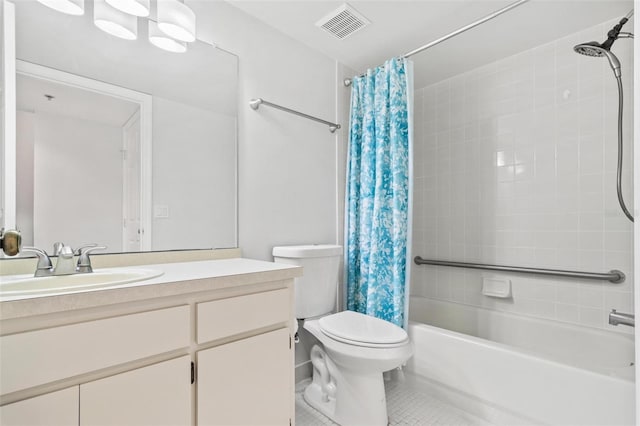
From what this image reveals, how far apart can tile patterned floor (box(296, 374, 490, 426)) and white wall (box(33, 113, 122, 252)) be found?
4.23 ft

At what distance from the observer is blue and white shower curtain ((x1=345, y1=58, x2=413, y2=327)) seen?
77.5 inches

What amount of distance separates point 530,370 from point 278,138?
1.79m

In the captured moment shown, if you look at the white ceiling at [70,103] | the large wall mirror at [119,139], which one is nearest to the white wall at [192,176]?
the large wall mirror at [119,139]

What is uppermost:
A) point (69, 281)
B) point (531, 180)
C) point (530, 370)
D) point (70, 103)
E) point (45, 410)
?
point (70, 103)

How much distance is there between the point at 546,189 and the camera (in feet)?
7.04

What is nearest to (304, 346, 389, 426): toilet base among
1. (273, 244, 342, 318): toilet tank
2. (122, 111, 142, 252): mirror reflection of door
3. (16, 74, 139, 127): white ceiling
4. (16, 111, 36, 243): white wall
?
(273, 244, 342, 318): toilet tank

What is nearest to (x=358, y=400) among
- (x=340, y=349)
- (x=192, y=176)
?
(x=340, y=349)

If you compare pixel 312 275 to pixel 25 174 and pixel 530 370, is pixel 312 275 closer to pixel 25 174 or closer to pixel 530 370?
pixel 530 370

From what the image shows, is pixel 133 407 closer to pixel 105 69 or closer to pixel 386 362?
pixel 386 362

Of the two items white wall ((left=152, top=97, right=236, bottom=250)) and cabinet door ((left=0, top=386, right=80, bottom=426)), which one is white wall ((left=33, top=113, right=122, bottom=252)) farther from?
cabinet door ((left=0, top=386, right=80, bottom=426))

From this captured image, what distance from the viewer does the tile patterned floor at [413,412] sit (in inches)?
64.9

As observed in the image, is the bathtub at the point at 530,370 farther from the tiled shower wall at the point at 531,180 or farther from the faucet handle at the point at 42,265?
the faucet handle at the point at 42,265

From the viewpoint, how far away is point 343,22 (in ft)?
6.23

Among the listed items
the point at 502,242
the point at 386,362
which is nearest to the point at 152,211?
the point at 386,362
